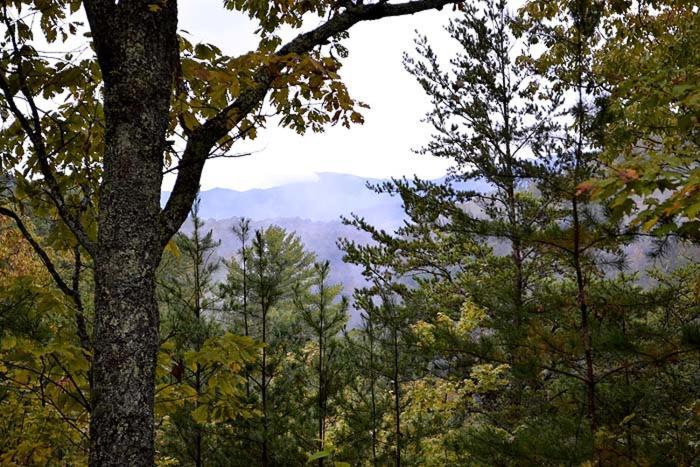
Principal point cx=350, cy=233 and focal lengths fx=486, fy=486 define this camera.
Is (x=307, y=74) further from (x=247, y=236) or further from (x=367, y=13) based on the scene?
(x=247, y=236)

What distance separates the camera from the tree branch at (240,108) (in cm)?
248

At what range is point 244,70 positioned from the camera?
269 centimetres

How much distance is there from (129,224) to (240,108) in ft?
2.78

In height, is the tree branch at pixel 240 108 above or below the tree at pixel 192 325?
above

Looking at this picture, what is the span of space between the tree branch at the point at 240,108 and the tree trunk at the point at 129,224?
4.8 inches

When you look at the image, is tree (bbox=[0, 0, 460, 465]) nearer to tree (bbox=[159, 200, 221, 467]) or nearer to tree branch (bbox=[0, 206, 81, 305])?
tree branch (bbox=[0, 206, 81, 305])

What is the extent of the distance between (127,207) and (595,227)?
3.47 meters

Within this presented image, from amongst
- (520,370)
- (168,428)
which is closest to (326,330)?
(168,428)

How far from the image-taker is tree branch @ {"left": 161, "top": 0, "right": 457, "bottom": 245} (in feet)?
8.13

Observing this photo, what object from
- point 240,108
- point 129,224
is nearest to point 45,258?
point 129,224

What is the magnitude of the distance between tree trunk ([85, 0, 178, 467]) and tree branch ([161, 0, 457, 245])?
12 centimetres

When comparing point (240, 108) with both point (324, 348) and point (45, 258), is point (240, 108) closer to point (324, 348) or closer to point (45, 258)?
point (45, 258)

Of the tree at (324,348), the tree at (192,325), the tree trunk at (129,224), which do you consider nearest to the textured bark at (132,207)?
the tree trunk at (129,224)

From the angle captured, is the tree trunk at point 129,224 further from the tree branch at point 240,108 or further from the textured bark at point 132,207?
the tree branch at point 240,108
